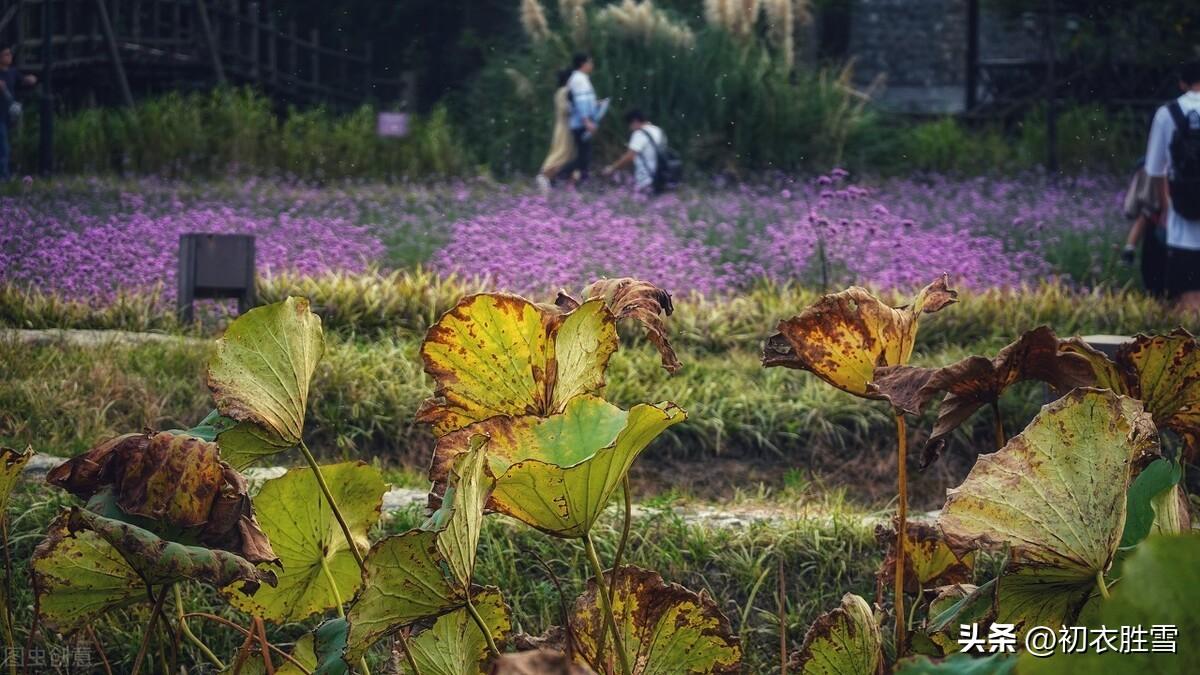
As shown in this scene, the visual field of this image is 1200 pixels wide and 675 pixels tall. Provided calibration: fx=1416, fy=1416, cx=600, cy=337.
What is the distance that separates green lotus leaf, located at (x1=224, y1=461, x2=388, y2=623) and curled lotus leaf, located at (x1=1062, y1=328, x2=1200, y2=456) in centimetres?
48

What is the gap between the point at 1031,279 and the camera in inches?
300

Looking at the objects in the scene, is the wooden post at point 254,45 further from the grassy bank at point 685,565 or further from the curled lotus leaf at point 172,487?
the curled lotus leaf at point 172,487

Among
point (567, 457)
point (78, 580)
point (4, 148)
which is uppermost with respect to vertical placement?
point (567, 457)

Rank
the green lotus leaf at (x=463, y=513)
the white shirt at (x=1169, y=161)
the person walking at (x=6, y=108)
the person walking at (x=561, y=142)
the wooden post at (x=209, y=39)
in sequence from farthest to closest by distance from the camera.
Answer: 1. the wooden post at (x=209, y=39)
2. the person walking at (x=561, y=142)
3. the person walking at (x=6, y=108)
4. the white shirt at (x=1169, y=161)
5. the green lotus leaf at (x=463, y=513)

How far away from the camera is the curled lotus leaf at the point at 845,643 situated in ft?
2.80

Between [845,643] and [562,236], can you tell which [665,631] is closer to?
[845,643]

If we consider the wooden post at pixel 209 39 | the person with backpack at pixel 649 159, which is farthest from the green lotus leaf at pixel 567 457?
the wooden post at pixel 209 39

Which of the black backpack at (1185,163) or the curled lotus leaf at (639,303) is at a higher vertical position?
the curled lotus leaf at (639,303)

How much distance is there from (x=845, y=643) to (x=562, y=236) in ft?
23.4

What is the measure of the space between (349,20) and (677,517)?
16.6 m

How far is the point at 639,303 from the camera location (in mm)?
889

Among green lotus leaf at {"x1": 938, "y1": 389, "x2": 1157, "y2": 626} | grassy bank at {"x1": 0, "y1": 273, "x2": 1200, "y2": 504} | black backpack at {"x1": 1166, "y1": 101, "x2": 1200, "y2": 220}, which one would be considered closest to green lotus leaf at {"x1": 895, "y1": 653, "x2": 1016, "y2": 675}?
green lotus leaf at {"x1": 938, "y1": 389, "x2": 1157, "y2": 626}

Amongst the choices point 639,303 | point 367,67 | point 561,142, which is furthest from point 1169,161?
point 367,67

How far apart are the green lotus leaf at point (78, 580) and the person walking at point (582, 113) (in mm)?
11302
